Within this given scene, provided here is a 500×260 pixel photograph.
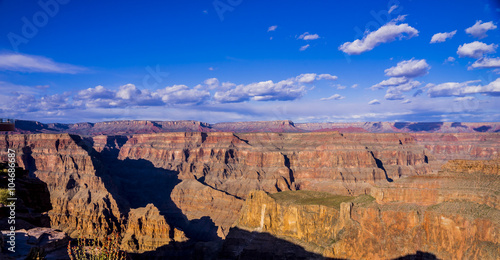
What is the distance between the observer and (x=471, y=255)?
44.2 meters

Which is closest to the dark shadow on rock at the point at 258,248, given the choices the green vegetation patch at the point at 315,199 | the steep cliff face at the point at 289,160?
the green vegetation patch at the point at 315,199

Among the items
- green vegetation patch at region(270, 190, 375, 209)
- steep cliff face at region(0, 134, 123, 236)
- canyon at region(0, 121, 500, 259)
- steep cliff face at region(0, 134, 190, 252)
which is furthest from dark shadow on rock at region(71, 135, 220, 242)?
green vegetation patch at region(270, 190, 375, 209)

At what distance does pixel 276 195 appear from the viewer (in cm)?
7806

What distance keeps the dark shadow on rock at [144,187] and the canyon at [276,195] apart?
681 millimetres

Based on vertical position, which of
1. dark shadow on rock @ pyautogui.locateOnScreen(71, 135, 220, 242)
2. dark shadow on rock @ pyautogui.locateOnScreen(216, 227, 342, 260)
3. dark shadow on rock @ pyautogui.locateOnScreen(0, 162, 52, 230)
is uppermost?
dark shadow on rock @ pyautogui.locateOnScreen(0, 162, 52, 230)

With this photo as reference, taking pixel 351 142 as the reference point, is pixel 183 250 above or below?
below

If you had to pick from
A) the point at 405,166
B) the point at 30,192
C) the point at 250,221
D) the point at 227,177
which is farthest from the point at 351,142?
the point at 30,192

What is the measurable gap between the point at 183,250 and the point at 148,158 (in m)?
129

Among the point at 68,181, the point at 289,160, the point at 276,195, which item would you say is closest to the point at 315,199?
the point at 276,195

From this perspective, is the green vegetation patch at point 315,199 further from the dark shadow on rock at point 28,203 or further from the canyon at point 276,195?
the dark shadow on rock at point 28,203

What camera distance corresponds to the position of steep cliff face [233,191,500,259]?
4500 centimetres

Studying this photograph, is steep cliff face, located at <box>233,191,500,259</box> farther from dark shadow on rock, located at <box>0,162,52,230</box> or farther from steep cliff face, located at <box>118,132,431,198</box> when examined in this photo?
steep cliff face, located at <box>118,132,431,198</box>

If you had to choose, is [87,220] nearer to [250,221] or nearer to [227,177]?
[250,221]

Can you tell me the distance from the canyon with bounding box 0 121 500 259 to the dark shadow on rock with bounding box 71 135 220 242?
0.68 m
